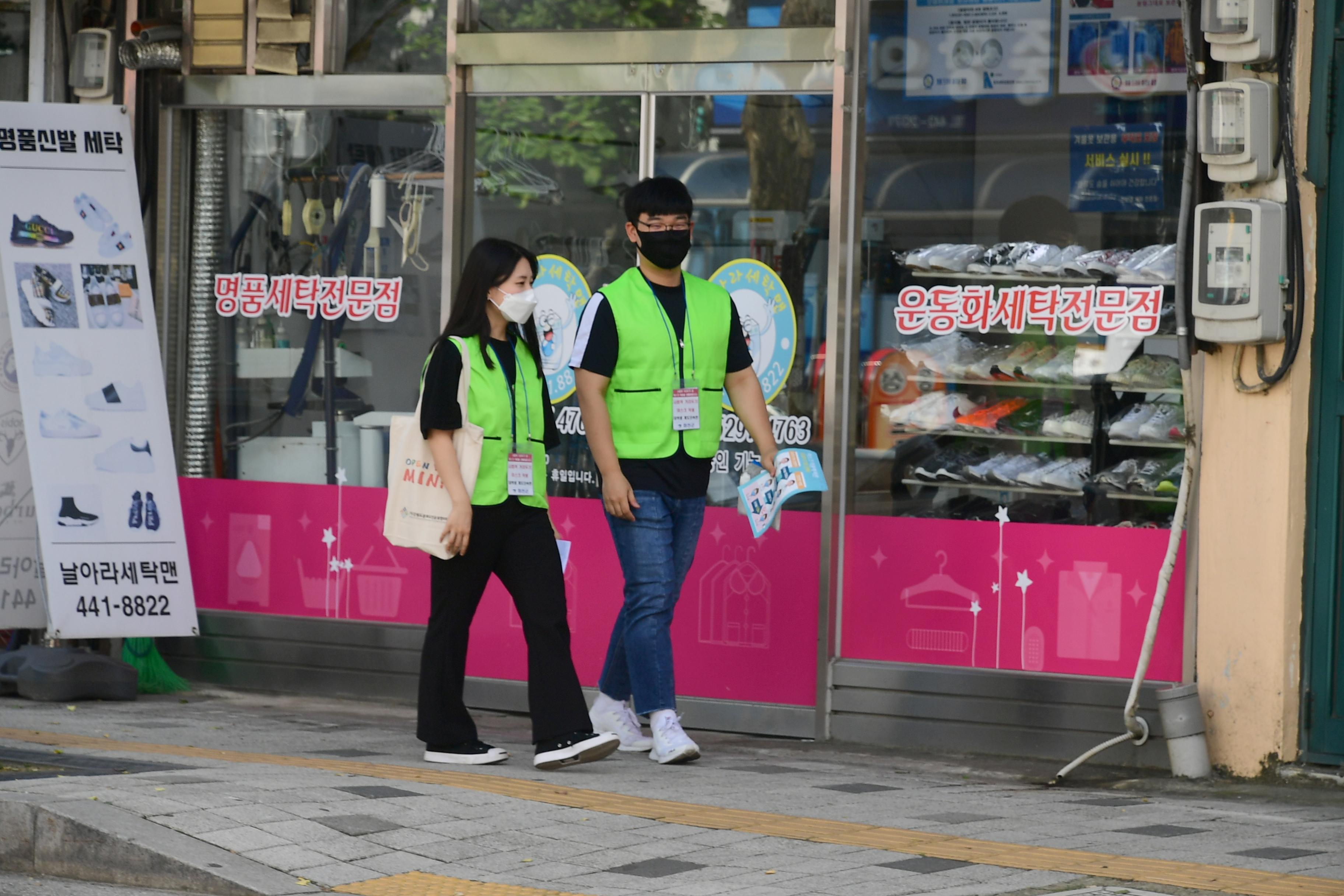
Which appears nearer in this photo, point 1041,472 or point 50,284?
point 1041,472

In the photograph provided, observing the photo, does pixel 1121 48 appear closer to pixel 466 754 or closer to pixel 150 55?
pixel 466 754

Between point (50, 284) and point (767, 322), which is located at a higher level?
point (50, 284)

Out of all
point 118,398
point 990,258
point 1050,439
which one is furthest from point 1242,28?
point 118,398

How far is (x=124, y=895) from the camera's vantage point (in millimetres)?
5039

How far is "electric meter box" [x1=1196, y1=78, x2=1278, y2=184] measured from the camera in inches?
259

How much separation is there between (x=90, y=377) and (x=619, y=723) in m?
2.95

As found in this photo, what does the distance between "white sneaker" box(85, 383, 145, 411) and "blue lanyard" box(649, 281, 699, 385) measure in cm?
279

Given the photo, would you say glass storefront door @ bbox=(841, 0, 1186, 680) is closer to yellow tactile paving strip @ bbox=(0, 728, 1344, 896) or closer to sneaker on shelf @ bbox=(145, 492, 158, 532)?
yellow tactile paving strip @ bbox=(0, 728, 1344, 896)

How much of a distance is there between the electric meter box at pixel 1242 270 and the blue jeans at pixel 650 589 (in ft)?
6.43

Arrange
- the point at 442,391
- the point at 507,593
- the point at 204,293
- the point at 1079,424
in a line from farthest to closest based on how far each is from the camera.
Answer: the point at 204,293, the point at 507,593, the point at 1079,424, the point at 442,391

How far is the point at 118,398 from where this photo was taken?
8312mm

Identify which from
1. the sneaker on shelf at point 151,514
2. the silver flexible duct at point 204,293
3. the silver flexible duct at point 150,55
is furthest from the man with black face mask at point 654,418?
the silver flexible duct at point 150,55

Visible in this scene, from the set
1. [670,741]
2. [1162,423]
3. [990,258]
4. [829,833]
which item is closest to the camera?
[829,833]

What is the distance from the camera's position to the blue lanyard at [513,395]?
21.2 feet
